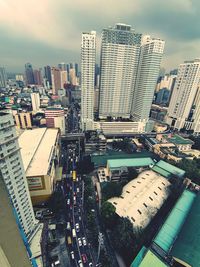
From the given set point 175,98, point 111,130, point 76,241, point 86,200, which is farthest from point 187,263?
point 175,98

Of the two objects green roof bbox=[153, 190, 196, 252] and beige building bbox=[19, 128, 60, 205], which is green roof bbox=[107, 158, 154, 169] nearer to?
green roof bbox=[153, 190, 196, 252]

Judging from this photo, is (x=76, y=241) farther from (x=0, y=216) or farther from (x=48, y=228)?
(x=0, y=216)

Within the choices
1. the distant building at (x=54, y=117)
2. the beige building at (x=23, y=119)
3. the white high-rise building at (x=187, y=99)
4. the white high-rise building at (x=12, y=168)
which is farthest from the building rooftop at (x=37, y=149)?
the white high-rise building at (x=187, y=99)

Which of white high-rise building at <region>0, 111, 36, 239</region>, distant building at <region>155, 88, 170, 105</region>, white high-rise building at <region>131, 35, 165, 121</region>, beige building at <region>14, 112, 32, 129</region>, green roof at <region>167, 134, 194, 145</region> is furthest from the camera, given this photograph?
distant building at <region>155, 88, 170, 105</region>

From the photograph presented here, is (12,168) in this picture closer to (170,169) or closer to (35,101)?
(170,169)

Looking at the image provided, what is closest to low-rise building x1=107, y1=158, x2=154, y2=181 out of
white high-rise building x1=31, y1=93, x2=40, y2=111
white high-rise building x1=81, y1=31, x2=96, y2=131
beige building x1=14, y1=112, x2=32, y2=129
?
white high-rise building x1=81, y1=31, x2=96, y2=131

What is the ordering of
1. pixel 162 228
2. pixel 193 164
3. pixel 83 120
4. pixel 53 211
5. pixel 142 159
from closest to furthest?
pixel 162 228 < pixel 53 211 < pixel 193 164 < pixel 142 159 < pixel 83 120
